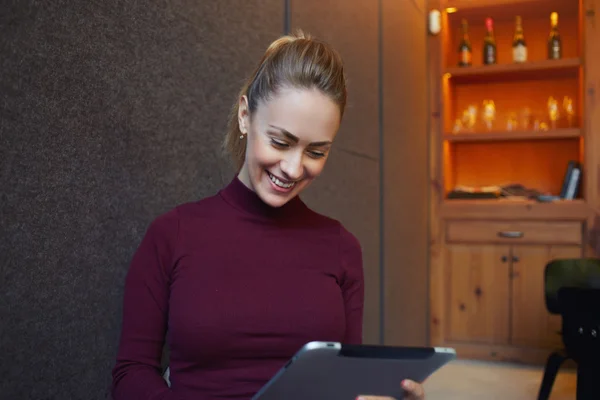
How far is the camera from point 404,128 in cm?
321

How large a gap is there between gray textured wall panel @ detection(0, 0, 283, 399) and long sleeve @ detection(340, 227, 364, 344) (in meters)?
0.38

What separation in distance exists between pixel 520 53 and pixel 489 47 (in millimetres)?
193

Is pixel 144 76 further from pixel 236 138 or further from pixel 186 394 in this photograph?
pixel 186 394

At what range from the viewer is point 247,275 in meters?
1.15

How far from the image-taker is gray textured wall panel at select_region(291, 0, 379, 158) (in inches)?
83.9

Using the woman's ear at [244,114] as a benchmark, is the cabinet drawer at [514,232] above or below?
below

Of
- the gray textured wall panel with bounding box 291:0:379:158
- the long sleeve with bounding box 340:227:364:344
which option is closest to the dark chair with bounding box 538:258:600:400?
the gray textured wall panel with bounding box 291:0:379:158

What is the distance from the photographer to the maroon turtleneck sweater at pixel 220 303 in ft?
3.54

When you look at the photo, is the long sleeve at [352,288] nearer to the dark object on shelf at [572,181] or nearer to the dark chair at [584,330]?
the dark chair at [584,330]

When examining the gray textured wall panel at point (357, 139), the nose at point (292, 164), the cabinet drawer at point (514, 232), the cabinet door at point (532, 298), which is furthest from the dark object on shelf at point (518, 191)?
the nose at point (292, 164)

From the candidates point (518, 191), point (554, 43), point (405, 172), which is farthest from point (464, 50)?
point (405, 172)

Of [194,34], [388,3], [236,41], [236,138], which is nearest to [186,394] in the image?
[236,138]

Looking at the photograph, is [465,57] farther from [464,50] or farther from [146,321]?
[146,321]

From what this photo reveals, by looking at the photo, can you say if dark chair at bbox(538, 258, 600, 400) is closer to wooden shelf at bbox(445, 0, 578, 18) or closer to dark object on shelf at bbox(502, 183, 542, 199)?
dark object on shelf at bbox(502, 183, 542, 199)
